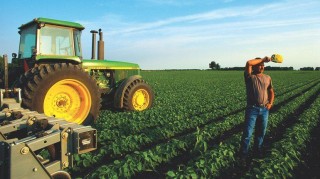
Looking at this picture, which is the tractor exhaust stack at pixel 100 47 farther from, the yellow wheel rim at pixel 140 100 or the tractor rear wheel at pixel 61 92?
the tractor rear wheel at pixel 61 92

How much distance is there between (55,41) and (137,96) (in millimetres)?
3428

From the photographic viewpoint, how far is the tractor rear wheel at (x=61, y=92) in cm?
554

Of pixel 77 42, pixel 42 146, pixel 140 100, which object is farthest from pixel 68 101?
pixel 140 100

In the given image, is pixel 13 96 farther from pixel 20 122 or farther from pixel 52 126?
pixel 52 126

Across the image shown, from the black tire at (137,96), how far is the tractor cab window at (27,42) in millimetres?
2960

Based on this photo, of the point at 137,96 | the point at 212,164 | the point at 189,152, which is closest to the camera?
the point at 212,164

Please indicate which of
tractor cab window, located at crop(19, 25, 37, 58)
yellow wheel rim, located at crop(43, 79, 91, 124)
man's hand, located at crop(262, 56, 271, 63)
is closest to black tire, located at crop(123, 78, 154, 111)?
yellow wheel rim, located at crop(43, 79, 91, 124)

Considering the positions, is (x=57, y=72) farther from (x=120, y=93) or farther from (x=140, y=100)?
(x=140, y=100)

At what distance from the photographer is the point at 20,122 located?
3.82 meters

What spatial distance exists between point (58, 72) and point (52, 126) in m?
2.51

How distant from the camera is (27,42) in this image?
23.3 ft

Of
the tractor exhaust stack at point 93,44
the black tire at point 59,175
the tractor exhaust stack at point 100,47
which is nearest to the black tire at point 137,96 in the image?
the tractor exhaust stack at point 100,47

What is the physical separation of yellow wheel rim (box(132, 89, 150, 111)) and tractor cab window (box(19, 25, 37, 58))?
3.41 meters

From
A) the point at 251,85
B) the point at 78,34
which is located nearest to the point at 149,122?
the point at 78,34
